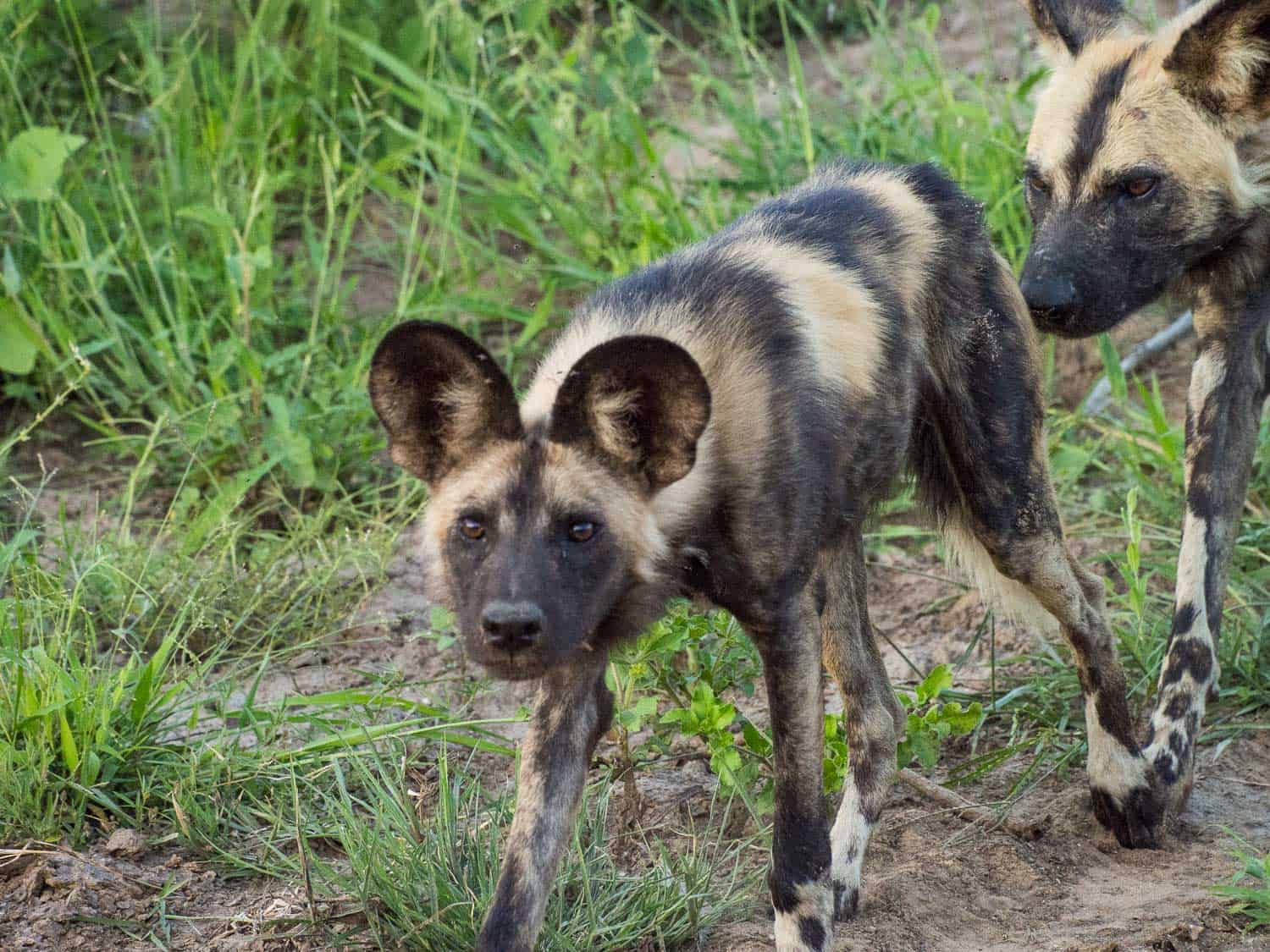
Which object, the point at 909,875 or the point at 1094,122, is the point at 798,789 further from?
the point at 1094,122

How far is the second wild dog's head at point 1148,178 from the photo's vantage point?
3.83 m

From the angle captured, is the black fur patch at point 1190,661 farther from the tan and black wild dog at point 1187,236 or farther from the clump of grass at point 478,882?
the clump of grass at point 478,882

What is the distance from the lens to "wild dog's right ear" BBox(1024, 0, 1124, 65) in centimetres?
426

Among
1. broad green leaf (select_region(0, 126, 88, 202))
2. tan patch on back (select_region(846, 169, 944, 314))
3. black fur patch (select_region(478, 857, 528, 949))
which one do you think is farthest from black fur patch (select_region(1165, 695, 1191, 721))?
broad green leaf (select_region(0, 126, 88, 202))

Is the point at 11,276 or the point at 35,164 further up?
the point at 35,164

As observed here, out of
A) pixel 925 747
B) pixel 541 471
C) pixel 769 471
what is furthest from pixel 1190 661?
pixel 541 471

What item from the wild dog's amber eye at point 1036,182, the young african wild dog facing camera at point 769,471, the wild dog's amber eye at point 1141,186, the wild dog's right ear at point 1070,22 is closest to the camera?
the young african wild dog facing camera at point 769,471

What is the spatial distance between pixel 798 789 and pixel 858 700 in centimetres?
63

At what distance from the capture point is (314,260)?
18.4ft

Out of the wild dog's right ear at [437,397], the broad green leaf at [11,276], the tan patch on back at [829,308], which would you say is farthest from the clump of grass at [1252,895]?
the broad green leaf at [11,276]

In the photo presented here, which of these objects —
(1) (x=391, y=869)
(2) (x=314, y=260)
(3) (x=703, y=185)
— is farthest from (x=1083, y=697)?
(2) (x=314, y=260)

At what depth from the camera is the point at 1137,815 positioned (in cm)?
363

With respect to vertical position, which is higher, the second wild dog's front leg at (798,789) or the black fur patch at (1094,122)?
the black fur patch at (1094,122)

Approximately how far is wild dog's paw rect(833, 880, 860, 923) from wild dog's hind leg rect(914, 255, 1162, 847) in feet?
2.40
